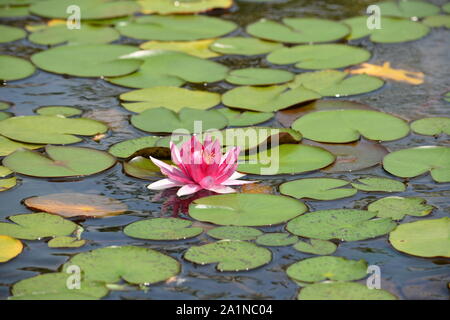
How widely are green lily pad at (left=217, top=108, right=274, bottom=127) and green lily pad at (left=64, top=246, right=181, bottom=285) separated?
1.32 meters

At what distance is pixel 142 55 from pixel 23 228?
206cm

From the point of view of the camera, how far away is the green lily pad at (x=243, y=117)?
4.11 meters

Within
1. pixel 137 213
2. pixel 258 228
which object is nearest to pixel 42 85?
pixel 137 213

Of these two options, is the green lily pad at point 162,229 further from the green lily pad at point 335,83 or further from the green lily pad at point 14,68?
the green lily pad at point 14,68

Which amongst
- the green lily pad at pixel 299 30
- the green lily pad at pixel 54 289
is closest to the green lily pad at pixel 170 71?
the green lily pad at pixel 299 30

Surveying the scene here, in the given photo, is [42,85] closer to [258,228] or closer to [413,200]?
[258,228]

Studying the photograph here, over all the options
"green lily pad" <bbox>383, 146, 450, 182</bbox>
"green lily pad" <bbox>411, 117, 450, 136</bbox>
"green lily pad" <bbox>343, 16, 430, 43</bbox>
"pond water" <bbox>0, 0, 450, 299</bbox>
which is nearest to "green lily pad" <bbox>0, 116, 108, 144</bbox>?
"pond water" <bbox>0, 0, 450, 299</bbox>

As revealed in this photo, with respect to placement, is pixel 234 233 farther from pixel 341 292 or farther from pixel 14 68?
pixel 14 68

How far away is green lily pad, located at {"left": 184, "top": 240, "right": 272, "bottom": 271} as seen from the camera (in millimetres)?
2879

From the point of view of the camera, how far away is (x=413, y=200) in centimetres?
334

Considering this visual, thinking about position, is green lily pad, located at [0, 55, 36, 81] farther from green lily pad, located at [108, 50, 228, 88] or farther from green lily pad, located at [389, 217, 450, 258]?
green lily pad, located at [389, 217, 450, 258]

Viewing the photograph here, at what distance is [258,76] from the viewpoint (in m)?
4.70

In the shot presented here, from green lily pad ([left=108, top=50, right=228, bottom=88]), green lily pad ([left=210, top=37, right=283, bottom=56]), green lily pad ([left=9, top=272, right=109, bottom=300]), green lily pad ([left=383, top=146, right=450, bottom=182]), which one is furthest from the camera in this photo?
green lily pad ([left=210, top=37, right=283, bottom=56])
